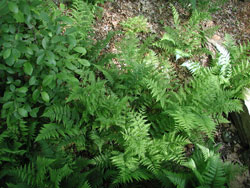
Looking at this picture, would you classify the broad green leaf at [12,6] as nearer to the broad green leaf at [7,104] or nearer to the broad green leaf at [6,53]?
the broad green leaf at [6,53]

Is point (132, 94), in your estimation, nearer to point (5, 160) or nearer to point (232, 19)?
point (5, 160)

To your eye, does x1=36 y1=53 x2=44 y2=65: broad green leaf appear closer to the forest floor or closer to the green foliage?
the green foliage

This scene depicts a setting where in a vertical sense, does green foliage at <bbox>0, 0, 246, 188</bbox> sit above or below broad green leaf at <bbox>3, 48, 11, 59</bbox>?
below

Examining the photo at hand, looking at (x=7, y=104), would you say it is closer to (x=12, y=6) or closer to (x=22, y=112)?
(x=22, y=112)

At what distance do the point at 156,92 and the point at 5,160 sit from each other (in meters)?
2.48

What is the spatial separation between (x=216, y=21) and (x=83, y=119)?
4.72m

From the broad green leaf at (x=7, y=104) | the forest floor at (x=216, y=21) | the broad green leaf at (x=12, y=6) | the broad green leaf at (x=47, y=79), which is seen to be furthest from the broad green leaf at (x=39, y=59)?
the forest floor at (x=216, y=21)

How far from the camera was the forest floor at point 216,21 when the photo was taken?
4.32 meters

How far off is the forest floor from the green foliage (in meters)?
0.65

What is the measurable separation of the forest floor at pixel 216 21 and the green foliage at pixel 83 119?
65cm

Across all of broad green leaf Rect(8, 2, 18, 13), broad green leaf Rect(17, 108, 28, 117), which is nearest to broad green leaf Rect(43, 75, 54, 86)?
broad green leaf Rect(17, 108, 28, 117)

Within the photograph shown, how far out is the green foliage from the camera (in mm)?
2803

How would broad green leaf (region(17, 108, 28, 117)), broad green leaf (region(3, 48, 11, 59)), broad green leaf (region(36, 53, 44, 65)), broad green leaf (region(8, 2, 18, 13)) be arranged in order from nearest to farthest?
broad green leaf (region(8, 2, 18, 13))
broad green leaf (region(3, 48, 11, 59))
broad green leaf (region(36, 53, 44, 65))
broad green leaf (region(17, 108, 28, 117))

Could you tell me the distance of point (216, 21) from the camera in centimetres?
594
